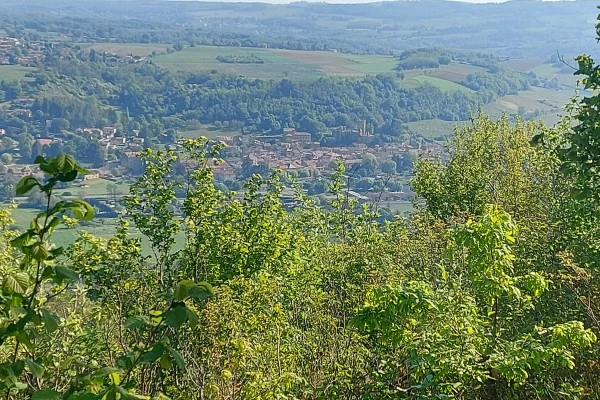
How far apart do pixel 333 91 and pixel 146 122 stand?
30.3 metres

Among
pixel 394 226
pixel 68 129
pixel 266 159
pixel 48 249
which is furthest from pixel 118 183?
pixel 48 249

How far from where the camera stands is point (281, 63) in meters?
137

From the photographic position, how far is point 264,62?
455 ft

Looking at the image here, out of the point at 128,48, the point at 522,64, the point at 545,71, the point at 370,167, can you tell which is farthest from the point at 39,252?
the point at 128,48

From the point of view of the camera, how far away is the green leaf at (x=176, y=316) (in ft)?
7.70

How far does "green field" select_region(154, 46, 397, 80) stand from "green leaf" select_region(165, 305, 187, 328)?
11715cm

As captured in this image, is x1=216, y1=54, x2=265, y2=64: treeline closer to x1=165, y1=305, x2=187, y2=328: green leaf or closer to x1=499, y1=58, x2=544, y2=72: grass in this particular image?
x1=499, y1=58, x2=544, y2=72: grass

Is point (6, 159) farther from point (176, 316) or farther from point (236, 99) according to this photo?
point (176, 316)

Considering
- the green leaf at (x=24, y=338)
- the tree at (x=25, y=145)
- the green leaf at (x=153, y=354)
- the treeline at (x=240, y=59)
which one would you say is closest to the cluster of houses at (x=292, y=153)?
the tree at (x=25, y=145)

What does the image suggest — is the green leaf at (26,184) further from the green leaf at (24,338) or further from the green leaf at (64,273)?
the green leaf at (24,338)

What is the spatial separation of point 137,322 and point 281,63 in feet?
451

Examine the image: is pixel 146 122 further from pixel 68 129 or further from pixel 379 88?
pixel 379 88

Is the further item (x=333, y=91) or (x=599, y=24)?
(x=333, y=91)

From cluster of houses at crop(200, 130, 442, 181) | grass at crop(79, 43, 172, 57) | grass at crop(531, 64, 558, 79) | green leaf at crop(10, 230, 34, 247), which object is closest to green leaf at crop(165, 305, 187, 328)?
green leaf at crop(10, 230, 34, 247)
